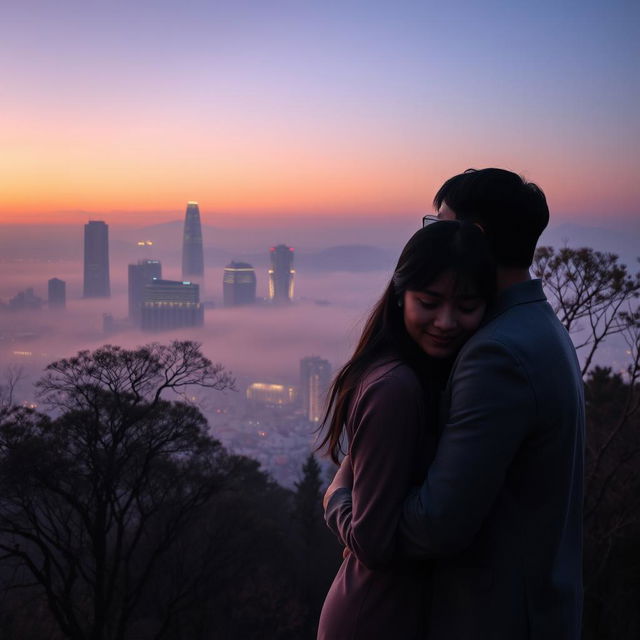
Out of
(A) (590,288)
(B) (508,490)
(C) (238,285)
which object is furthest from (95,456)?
(C) (238,285)

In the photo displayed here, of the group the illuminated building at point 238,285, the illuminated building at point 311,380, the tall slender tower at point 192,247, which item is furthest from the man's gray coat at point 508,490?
the tall slender tower at point 192,247

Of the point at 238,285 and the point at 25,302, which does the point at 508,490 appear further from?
the point at 238,285

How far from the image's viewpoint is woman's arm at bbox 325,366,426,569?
1118 mm

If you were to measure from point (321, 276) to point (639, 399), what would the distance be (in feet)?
228

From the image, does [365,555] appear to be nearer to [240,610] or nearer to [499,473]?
[499,473]

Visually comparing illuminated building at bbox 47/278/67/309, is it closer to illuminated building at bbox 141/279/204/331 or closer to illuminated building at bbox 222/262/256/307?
illuminated building at bbox 141/279/204/331

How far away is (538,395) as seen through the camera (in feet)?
3.37

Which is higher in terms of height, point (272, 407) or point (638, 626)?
point (638, 626)

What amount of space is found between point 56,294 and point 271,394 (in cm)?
1849

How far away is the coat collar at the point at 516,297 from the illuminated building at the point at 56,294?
45.0 meters

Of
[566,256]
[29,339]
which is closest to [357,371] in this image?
[566,256]

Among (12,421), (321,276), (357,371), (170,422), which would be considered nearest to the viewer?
(357,371)

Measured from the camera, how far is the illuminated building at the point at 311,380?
1502 inches

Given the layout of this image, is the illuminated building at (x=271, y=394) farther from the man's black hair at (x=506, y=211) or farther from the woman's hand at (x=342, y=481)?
the man's black hair at (x=506, y=211)
